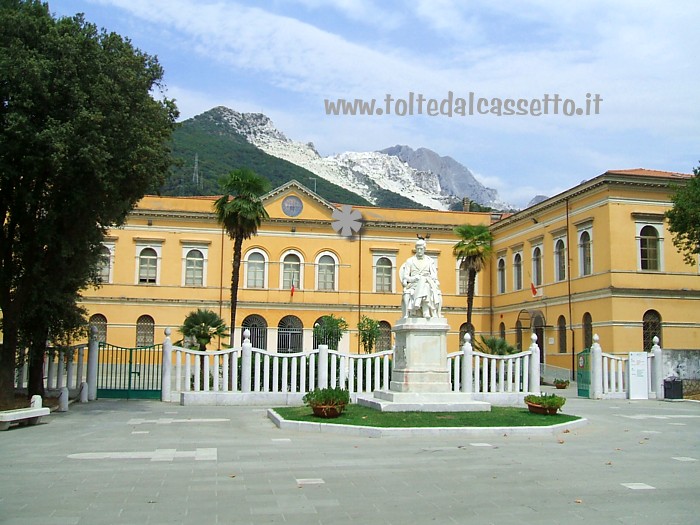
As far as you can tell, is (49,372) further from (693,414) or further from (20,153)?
(693,414)

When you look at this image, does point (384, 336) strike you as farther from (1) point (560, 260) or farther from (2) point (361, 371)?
(2) point (361, 371)

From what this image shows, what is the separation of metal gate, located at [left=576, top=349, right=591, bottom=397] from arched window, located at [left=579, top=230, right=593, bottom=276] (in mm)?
12954

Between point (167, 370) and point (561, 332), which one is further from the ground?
point (561, 332)

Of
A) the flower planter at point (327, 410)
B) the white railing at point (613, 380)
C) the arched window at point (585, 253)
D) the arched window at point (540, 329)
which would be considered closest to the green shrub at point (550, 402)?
the flower planter at point (327, 410)

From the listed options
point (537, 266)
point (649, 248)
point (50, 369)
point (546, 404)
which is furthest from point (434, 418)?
point (537, 266)

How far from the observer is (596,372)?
2394 centimetres

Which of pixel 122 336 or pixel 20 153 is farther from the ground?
pixel 20 153

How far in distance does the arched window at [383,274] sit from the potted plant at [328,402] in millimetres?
33515

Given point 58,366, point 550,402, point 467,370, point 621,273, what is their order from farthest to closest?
point 621,273
point 58,366
point 467,370
point 550,402

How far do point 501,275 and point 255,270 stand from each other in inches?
615

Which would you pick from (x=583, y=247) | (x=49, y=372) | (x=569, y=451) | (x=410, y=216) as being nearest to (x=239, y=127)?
(x=410, y=216)

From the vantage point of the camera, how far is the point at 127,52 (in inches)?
682

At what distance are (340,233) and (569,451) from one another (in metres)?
36.7

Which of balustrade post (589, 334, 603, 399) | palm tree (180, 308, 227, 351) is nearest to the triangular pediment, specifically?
palm tree (180, 308, 227, 351)
